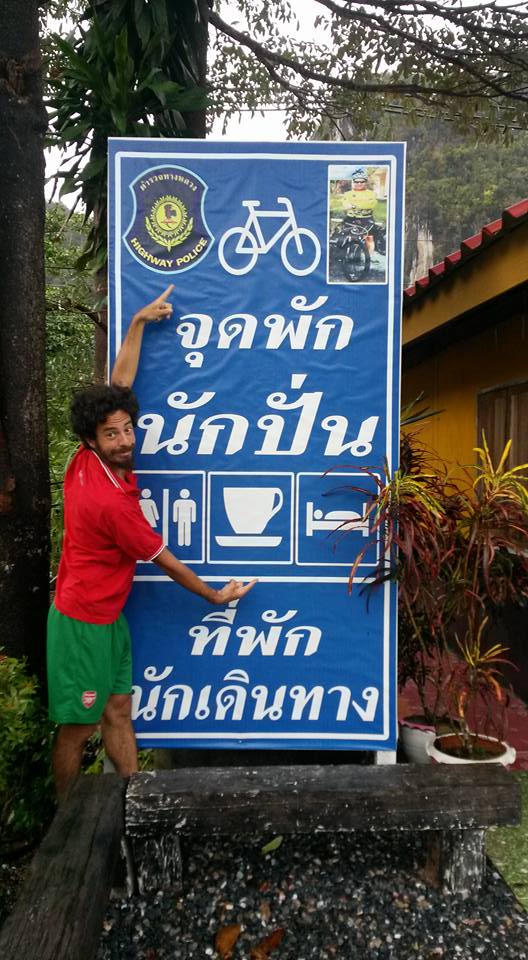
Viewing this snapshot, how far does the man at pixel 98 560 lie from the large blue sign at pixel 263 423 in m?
0.13

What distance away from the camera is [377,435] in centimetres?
297

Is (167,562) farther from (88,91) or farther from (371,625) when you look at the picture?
(88,91)

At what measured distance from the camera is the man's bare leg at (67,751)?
2.85 meters

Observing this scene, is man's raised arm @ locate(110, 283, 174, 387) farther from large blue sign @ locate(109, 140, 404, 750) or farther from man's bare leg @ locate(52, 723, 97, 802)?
man's bare leg @ locate(52, 723, 97, 802)

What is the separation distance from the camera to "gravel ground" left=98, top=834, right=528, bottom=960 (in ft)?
7.97

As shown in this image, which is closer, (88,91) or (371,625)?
(371,625)

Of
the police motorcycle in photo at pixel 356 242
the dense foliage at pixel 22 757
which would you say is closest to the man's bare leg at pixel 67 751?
the dense foliage at pixel 22 757

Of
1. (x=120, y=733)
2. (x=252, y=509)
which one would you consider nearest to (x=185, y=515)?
(x=252, y=509)

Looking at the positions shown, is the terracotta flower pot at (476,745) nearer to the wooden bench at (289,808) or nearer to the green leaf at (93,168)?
the wooden bench at (289,808)

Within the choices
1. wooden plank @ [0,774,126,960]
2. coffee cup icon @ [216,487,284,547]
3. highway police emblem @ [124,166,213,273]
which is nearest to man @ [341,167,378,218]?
highway police emblem @ [124,166,213,273]

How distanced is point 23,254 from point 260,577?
1.81 metres

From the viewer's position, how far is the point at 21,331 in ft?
10.5

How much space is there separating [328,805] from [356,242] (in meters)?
2.19

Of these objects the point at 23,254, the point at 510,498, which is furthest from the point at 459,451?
the point at 23,254
